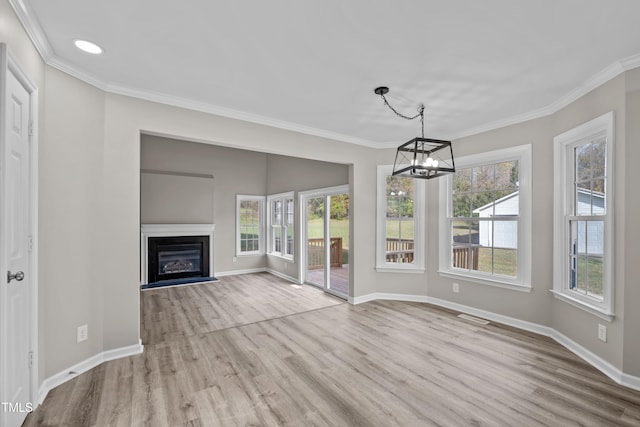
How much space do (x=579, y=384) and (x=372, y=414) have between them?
1.86 metres

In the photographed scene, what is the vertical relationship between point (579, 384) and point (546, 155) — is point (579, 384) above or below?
below

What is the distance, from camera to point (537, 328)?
3.73 metres

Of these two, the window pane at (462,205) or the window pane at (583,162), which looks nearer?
the window pane at (583,162)

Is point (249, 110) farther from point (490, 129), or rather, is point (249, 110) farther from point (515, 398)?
point (515, 398)

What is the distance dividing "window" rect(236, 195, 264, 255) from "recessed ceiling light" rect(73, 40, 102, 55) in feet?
16.8

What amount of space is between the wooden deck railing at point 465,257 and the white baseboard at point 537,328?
589 millimetres

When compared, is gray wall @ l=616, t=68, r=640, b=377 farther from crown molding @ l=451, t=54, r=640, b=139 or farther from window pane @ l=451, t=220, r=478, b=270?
window pane @ l=451, t=220, r=478, b=270

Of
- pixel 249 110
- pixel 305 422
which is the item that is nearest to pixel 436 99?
pixel 249 110

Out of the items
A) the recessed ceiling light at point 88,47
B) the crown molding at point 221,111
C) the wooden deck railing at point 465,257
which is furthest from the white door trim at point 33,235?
the wooden deck railing at point 465,257

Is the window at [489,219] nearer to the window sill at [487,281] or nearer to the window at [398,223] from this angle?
the window sill at [487,281]

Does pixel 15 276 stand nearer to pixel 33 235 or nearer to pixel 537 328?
pixel 33 235

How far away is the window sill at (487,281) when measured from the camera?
3889 mm

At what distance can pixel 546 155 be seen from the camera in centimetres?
364

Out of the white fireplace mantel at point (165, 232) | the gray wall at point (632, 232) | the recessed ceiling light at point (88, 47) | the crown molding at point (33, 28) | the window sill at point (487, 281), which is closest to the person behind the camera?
the crown molding at point (33, 28)
